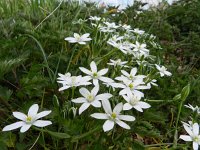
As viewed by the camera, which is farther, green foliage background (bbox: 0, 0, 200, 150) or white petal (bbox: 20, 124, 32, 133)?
green foliage background (bbox: 0, 0, 200, 150)

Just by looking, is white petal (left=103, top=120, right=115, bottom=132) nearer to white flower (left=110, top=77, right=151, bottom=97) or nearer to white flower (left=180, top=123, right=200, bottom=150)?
white flower (left=110, top=77, right=151, bottom=97)

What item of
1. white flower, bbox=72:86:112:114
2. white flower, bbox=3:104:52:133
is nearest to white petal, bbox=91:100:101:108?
white flower, bbox=72:86:112:114

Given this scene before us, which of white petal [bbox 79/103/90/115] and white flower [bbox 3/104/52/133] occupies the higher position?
white petal [bbox 79/103/90/115]

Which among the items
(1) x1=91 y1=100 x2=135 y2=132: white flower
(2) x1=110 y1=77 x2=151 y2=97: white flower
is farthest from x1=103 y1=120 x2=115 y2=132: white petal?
(2) x1=110 y1=77 x2=151 y2=97: white flower

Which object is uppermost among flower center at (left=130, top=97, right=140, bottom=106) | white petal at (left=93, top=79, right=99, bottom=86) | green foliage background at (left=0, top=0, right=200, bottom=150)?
white petal at (left=93, top=79, right=99, bottom=86)

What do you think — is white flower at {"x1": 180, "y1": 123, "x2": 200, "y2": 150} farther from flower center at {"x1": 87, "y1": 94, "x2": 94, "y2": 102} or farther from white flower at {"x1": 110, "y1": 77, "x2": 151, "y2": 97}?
flower center at {"x1": 87, "y1": 94, "x2": 94, "y2": 102}

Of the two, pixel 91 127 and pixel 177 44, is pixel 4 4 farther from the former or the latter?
pixel 91 127

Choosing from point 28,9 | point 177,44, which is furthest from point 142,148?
point 177,44

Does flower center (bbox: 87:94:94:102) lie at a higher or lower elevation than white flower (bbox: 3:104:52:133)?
higher

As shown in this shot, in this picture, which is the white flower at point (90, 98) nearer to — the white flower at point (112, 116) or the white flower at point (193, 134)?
the white flower at point (112, 116)

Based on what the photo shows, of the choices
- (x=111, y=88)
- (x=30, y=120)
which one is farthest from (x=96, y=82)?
(x=30, y=120)

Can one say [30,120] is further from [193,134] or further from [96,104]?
[193,134]
